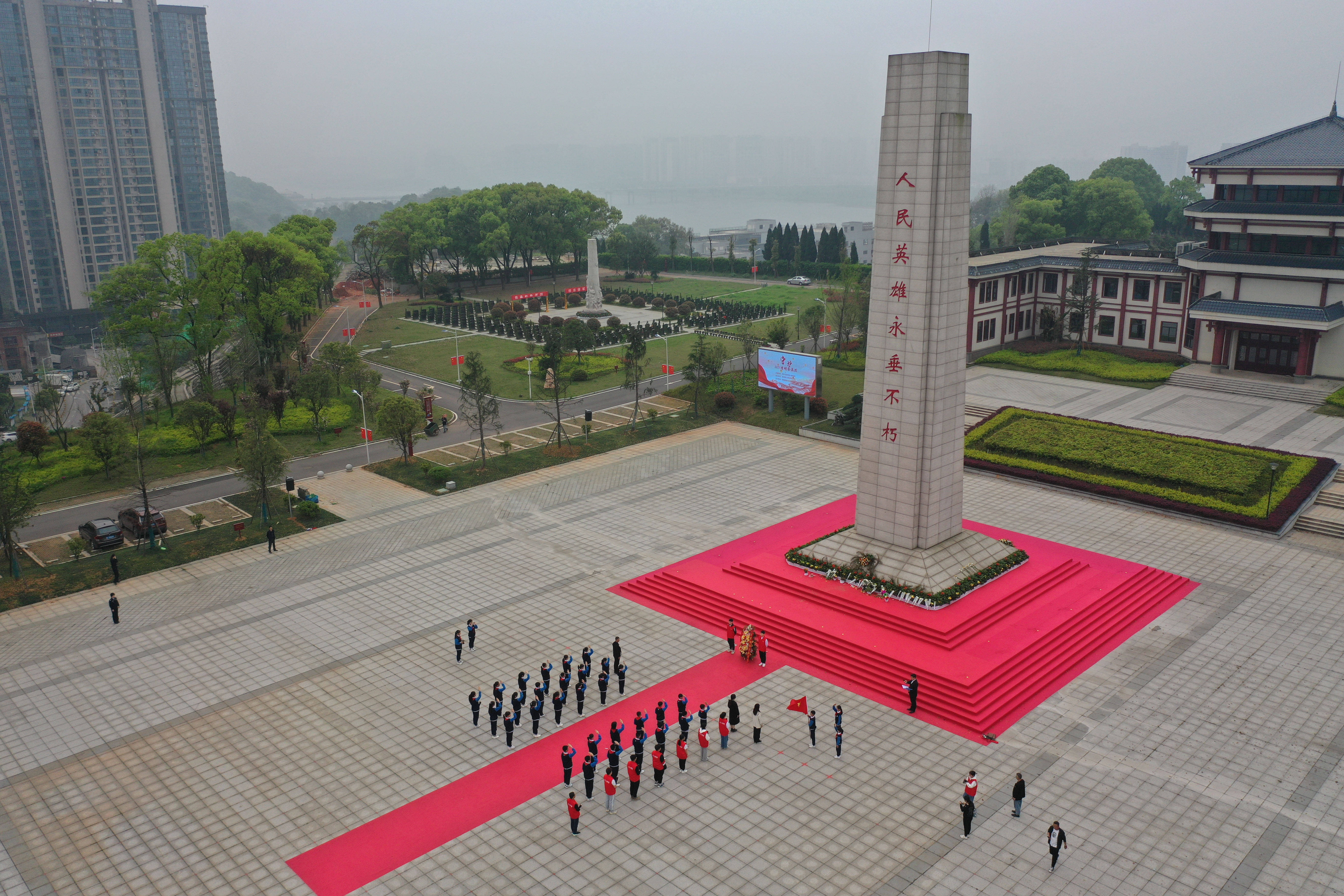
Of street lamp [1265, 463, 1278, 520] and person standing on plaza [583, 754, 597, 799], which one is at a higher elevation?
street lamp [1265, 463, 1278, 520]

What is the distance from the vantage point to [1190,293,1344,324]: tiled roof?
4222 centimetres

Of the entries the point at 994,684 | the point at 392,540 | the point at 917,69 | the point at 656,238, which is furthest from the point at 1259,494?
the point at 656,238

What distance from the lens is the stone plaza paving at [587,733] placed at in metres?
15.8

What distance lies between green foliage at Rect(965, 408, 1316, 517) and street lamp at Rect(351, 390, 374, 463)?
2340 centimetres

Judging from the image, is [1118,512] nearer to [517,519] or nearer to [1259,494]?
[1259,494]

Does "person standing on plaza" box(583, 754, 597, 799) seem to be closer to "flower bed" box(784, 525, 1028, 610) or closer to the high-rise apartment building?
"flower bed" box(784, 525, 1028, 610)

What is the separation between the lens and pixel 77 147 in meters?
89.0

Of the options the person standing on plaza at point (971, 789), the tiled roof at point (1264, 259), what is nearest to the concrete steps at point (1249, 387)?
the tiled roof at point (1264, 259)

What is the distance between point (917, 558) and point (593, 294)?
171 ft

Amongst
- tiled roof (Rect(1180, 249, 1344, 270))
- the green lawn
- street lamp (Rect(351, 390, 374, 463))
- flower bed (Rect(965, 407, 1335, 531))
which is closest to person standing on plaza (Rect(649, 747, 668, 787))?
the green lawn

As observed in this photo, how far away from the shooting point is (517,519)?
32312mm

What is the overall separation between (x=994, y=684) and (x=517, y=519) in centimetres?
1691

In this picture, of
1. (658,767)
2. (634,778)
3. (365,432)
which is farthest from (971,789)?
(365,432)

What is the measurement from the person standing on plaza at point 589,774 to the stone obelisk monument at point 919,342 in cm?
982
